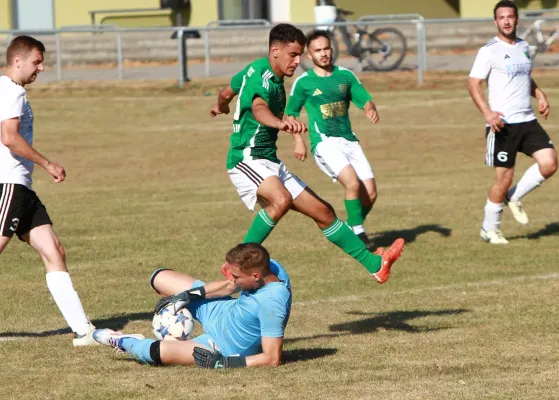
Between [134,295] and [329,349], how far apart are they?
2.94 m

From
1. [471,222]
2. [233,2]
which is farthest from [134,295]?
[233,2]

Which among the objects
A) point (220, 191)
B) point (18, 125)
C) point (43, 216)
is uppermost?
point (18, 125)

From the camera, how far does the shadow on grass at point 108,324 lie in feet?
31.2

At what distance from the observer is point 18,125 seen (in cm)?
881

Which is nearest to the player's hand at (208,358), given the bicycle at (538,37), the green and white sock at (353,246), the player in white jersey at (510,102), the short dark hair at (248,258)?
the short dark hair at (248,258)

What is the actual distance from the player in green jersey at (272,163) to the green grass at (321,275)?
0.66 metres

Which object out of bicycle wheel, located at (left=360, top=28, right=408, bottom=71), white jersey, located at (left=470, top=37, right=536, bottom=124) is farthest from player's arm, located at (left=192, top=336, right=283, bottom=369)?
bicycle wheel, located at (left=360, top=28, right=408, bottom=71)

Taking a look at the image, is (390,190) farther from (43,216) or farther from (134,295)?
(43,216)

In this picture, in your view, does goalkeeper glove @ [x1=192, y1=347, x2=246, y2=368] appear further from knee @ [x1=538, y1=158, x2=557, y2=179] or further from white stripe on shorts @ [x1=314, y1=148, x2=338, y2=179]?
knee @ [x1=538, y1=158, x2=557, y2=179]

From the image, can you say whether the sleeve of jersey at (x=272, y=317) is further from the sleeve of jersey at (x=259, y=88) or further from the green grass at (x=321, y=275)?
the sleeve of jersey at (x=259, y=88)

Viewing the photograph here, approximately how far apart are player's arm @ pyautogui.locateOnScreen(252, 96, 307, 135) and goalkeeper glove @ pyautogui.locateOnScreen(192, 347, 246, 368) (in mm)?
1732

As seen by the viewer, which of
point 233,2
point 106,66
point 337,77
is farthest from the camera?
point 233,2

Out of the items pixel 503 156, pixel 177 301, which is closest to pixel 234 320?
pixel 177 301

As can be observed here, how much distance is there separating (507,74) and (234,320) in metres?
6.19
